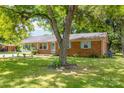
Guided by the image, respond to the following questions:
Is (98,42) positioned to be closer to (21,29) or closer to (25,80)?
(21,29)

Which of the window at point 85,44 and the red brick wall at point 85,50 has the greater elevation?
the window at point 85,44

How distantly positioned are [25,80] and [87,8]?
57.6 feet

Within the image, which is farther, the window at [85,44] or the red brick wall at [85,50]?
the window at [85,44]

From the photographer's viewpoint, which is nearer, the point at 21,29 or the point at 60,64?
the point at 60,64

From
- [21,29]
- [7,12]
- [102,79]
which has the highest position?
[7,12]

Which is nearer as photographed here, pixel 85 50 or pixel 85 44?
pixel 85 50

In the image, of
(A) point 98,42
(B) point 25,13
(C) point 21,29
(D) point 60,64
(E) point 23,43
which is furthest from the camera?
(E) point 23,43

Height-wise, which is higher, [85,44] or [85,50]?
[85,44]

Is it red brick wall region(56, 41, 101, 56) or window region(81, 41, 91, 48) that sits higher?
window region(81, 41, 91, 48)

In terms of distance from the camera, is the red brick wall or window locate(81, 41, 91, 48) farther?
window locate(81, 41, 91, 48)

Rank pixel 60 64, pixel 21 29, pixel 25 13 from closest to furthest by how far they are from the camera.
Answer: pixel 60 64, pixel 25 13, pixel 21 29

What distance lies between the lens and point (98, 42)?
35562mm

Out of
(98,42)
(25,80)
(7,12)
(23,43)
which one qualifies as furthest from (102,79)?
(23,43)
